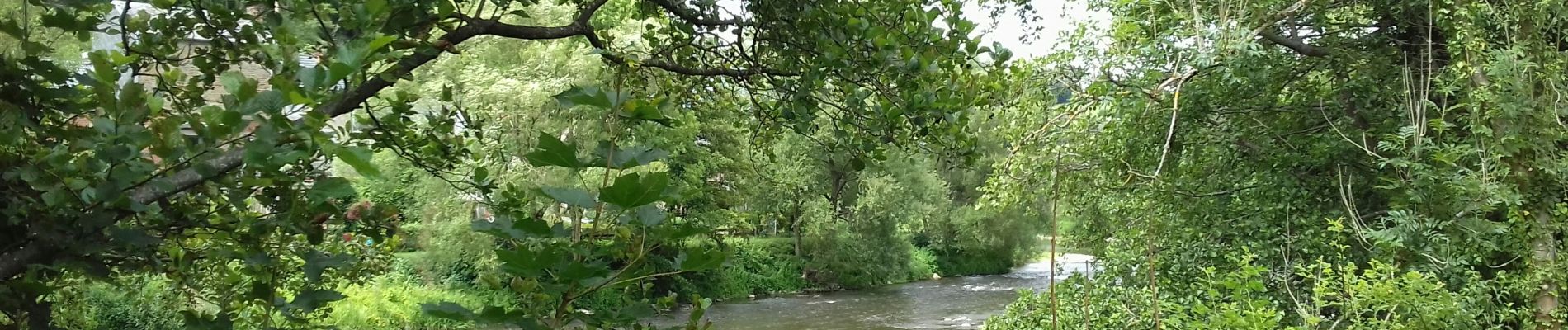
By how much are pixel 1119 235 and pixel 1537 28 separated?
2.37 m

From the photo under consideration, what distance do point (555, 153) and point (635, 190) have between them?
8cm

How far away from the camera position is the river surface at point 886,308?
527 inches

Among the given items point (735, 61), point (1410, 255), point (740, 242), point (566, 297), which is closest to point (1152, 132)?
point (1410, 255)

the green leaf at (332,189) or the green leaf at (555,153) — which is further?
the green leaf at (332,189)

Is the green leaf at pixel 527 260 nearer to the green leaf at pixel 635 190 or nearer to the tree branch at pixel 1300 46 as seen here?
the green leaf at pixel 635 190

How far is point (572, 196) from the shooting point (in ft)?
2.86

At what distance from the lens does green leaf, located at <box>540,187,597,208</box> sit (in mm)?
859

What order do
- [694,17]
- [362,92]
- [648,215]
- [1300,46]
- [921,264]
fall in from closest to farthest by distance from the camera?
[648,215] → [362,92] → [694,17] → [1300,46] → [921,264]

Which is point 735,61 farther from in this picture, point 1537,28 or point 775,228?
point 775,228

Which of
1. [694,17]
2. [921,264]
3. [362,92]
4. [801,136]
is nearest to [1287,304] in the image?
[801,136]

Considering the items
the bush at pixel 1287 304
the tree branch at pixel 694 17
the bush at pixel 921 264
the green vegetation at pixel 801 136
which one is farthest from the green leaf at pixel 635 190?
the bush at pixel 921 264

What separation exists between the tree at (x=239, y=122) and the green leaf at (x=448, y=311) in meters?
0.16

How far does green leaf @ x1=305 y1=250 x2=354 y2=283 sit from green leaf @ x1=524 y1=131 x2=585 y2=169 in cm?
44

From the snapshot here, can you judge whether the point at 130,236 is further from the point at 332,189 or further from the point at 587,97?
the point at 587,97
